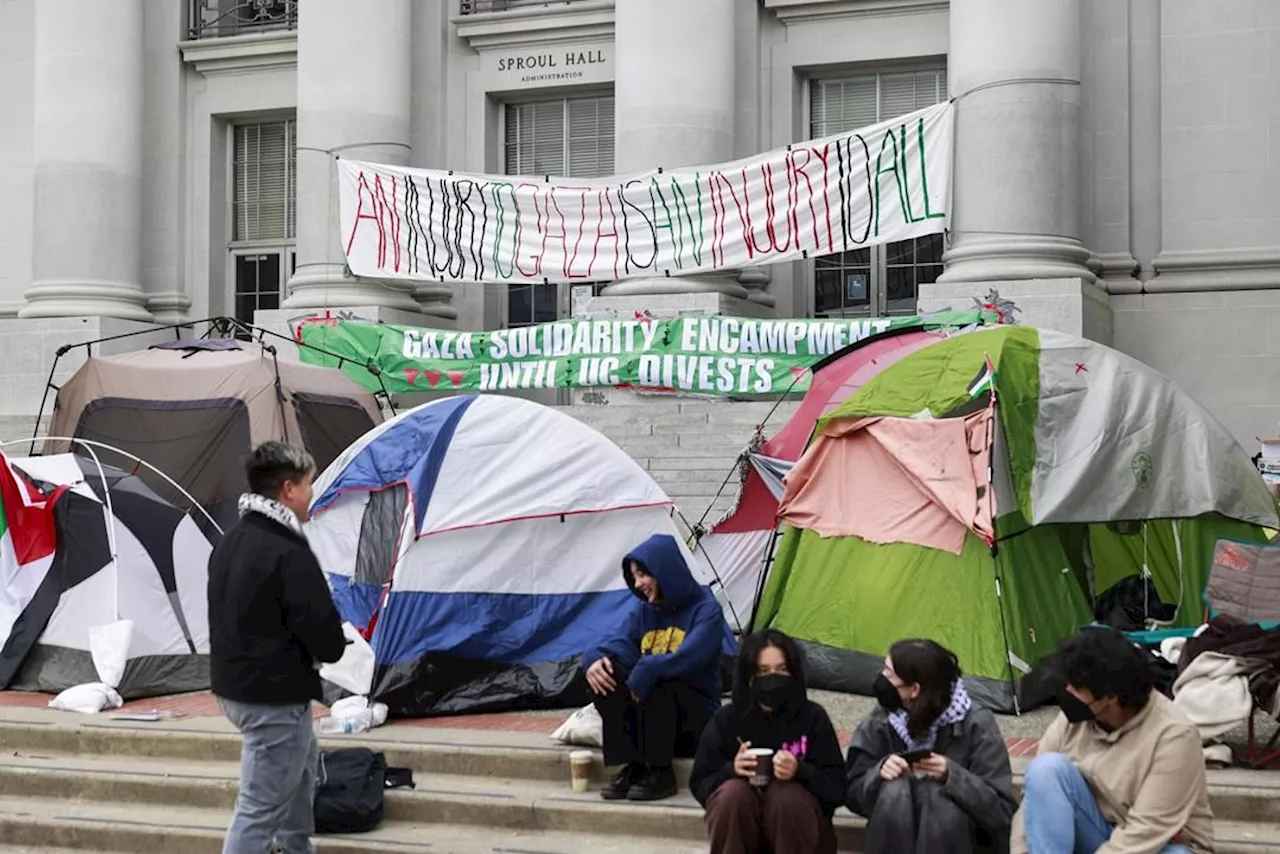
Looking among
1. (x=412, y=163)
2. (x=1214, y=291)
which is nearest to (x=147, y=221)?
(x=412, y=163)

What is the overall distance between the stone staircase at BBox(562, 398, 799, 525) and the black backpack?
6.61 m

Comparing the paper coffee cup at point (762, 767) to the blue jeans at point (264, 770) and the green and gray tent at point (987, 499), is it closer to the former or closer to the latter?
the blue jeans at point (264, 770)

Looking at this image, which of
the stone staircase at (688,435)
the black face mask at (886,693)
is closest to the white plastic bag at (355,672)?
the black face mask at (886,693)

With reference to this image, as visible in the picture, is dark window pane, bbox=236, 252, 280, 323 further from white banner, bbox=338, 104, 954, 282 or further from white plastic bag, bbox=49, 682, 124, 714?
white plastic bag, bbox=49, 682, 124, 714

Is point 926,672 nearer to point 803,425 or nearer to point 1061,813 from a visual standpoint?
point 1061,813

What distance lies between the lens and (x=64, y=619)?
10.8m

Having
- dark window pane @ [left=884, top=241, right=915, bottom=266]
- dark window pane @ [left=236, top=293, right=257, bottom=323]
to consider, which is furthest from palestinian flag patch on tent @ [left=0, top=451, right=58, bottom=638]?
dark window pane @ [left=236, top=293, right=257, bottom=323]

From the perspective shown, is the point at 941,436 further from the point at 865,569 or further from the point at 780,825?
the point at 780,825

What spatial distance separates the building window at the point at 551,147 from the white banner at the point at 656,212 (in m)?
2.77

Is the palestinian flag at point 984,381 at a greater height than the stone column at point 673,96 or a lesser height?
lesser

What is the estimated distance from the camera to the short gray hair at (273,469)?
255 inches

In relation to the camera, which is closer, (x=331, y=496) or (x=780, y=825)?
(x=780, y=825)

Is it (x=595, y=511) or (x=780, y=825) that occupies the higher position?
(x=595, y=511)

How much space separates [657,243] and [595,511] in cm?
716
